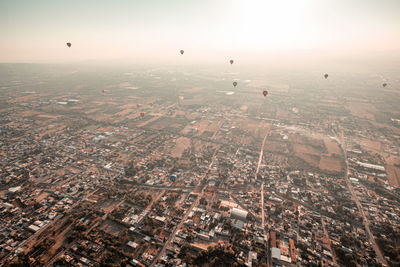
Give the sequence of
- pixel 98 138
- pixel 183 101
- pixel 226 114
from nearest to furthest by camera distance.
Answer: pixel 98 138, pixel 226 114, pixel 183 101

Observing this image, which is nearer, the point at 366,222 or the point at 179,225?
the point at 179,225

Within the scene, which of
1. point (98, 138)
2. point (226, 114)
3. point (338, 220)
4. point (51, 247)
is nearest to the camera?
point (51, 247)

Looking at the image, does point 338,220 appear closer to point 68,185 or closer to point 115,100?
point 68,185

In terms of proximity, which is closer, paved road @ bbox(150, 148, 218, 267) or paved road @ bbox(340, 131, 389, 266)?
paved road @ bbox(150, 148, 218, 267)

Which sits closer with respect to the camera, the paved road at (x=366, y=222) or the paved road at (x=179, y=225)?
the paved road at (x=179, y=225)

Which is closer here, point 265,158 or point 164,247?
point 164,247

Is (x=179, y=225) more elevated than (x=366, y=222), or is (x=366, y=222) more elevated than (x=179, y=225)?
(x=179, y=225)

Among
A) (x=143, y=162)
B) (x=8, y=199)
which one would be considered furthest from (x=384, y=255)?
(x=8, y=199)

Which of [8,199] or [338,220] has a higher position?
[8,199]

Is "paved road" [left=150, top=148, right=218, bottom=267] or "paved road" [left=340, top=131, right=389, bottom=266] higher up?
"paved road" [left=150, top=148, right=218, bottom=267]

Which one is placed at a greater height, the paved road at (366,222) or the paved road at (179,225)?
the paved road at (179,225)
